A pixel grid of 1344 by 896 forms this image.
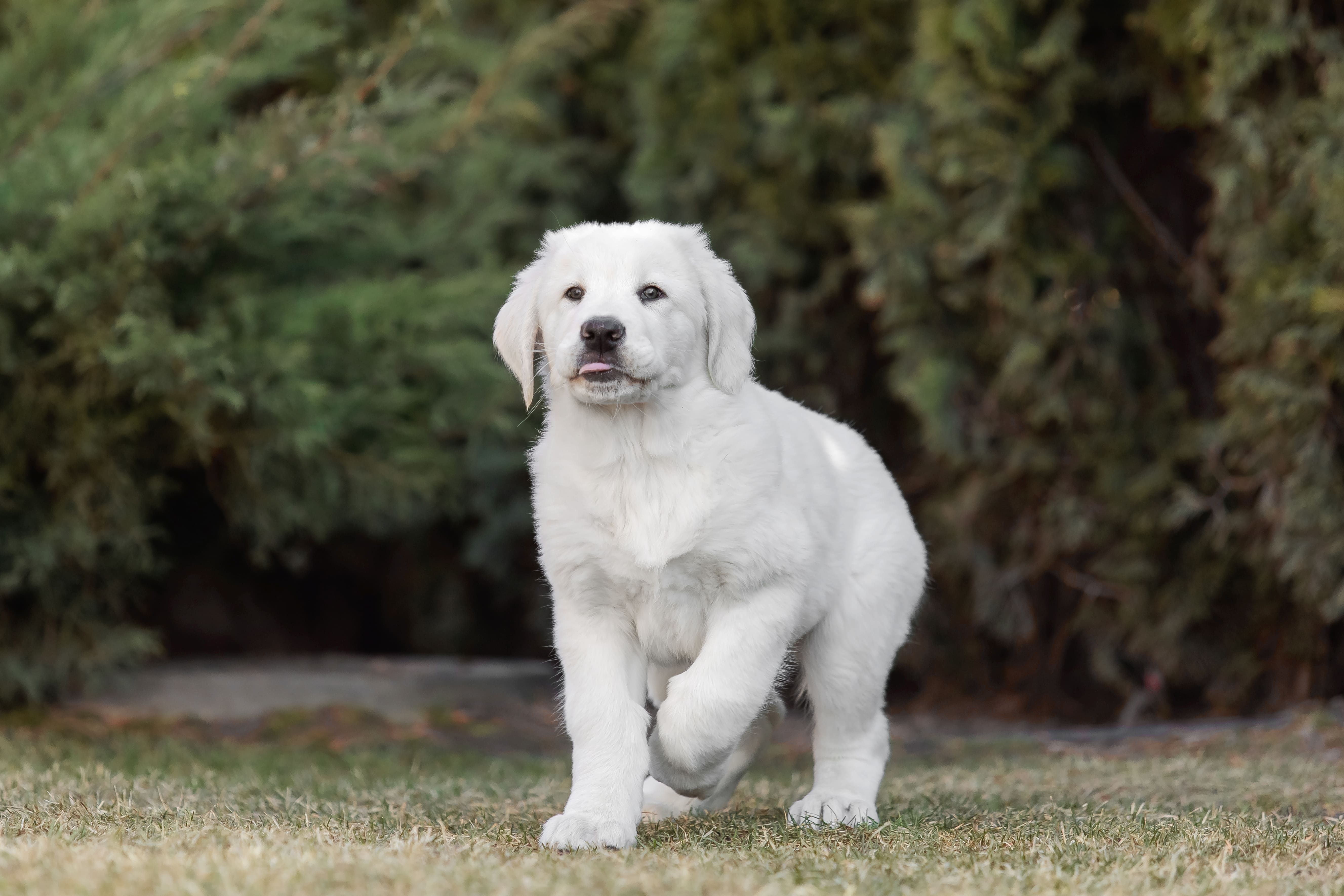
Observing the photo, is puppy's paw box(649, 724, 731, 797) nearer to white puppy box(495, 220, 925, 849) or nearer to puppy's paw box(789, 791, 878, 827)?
white puppy box(495, 220, 925, 849)

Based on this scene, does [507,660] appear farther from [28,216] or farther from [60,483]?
[28,216]

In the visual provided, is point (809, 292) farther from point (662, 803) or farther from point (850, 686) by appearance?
point (662, 803)

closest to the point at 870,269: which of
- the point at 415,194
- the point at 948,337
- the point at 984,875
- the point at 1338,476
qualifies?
the point at 948,337

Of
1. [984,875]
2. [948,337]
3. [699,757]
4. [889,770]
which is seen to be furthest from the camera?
[948,337]

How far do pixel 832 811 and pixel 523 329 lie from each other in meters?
1.24

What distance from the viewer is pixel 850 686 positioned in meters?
3.20

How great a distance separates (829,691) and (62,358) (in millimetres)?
3004

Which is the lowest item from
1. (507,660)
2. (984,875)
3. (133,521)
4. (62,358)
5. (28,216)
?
(507,660)

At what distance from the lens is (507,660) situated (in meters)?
7.12

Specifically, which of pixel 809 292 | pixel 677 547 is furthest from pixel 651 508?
pixel 809 292

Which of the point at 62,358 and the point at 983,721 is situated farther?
the point at 983,721

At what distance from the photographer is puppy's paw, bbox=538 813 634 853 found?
2.62m

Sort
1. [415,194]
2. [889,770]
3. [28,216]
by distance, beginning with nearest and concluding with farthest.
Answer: [889,770], [28,216], [415,194]

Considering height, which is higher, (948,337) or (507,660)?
(948,337)
